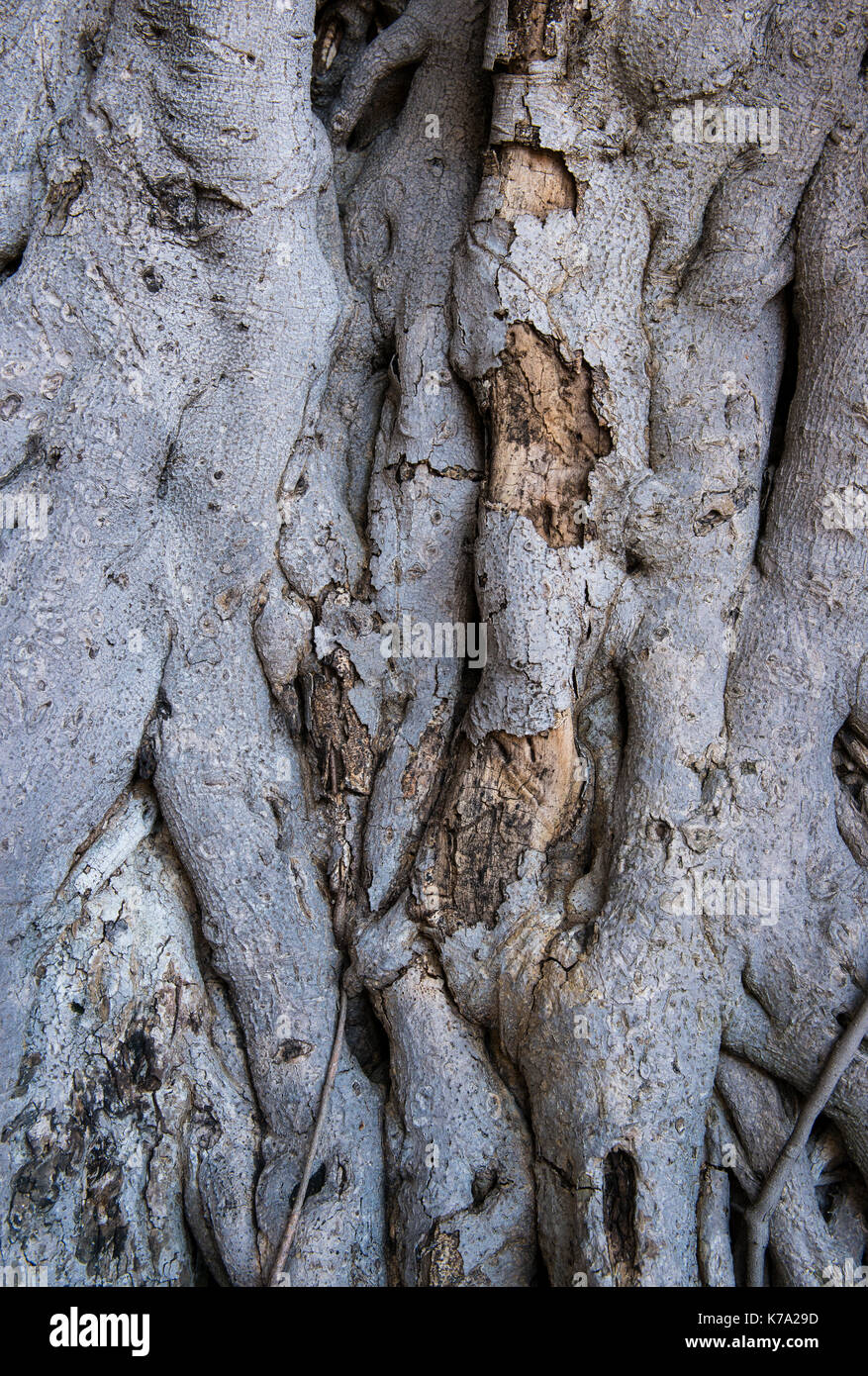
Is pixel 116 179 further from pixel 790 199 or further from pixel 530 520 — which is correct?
pixel 790 199

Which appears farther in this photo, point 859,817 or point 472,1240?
point 859,817

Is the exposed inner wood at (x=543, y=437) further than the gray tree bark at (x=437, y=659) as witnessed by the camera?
Yes

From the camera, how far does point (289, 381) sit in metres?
2.58

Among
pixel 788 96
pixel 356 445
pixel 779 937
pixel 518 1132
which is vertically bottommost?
pixel 518 1132

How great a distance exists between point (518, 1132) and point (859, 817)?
1.14 m

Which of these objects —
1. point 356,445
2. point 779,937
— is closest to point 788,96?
point 356,445

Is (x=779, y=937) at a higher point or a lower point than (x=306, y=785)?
lower

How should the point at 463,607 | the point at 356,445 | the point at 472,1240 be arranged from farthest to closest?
the point at 356,445 → the point at 463,607 → the point at 472,1240

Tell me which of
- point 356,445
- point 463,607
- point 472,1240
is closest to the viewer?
point 472,1240

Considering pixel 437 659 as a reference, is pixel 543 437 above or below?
above

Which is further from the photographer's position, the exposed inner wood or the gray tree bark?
the exposed inner wood

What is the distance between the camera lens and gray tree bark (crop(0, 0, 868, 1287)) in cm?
231

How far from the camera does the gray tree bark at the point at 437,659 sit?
2.31m

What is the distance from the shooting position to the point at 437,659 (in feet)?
8.45
